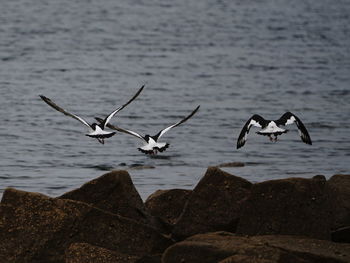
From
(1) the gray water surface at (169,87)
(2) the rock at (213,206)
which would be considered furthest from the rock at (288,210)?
(1) the gray water surface at (169,87)

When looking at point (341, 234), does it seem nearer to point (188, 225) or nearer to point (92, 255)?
point (188, 225)

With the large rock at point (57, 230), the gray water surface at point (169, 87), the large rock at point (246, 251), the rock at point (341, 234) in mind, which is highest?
the large rock at point (246, 251)

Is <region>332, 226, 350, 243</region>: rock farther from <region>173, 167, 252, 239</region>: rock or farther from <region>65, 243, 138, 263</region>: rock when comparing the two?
<region>65, 243, 138, 263</region>: rock

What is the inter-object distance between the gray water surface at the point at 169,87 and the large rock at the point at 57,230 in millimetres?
5130

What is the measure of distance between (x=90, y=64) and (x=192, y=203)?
1287 inches

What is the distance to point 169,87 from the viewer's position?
3756 centimetres

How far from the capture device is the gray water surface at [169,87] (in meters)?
22.2

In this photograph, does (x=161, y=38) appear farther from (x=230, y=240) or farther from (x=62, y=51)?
(x=230, y=240)

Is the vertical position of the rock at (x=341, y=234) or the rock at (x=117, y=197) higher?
the rock at (x=117, y=197)

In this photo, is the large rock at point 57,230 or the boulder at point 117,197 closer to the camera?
the large rock at point 57,230

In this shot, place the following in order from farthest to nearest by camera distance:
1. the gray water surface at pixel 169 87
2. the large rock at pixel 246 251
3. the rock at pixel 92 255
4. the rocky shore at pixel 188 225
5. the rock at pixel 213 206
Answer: the gray water surface at pixel 169 87 < the rock at pixel 213 206 < the rock at pixel 92 255 < the rocky shore at pixel 188 225 < the large rock at pixel 246 251

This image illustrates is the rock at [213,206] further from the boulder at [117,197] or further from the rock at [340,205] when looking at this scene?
the rock at [340,205]

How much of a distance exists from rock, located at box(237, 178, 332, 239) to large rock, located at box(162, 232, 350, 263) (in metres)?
0.83

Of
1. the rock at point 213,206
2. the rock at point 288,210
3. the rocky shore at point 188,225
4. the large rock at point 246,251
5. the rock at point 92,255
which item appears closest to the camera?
the large rock at point 246,251
